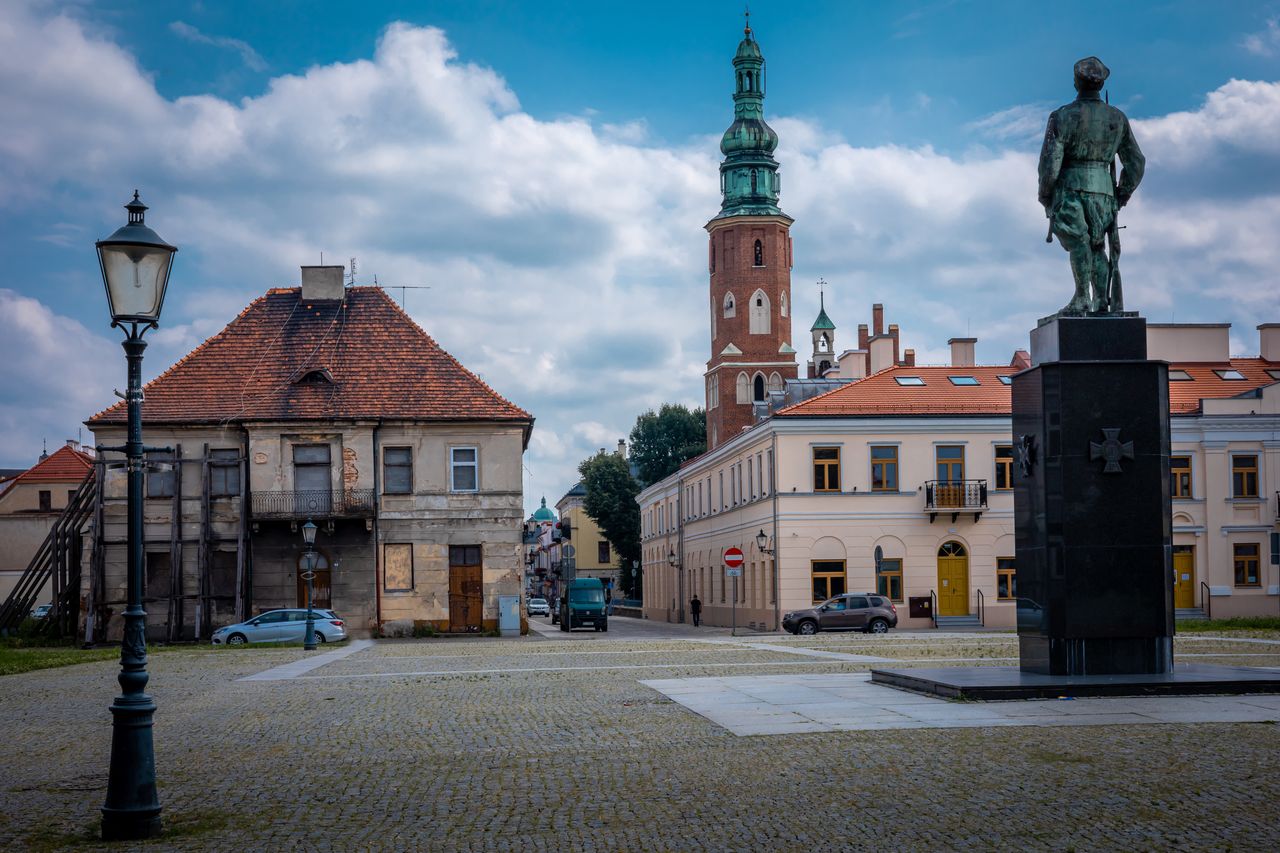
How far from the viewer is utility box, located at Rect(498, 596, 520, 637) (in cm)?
4334

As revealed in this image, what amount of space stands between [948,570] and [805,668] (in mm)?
29744

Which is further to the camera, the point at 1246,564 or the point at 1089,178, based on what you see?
the point at 1246,564

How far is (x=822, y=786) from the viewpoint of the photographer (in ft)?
33.6

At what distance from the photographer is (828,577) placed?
5153 centimetres

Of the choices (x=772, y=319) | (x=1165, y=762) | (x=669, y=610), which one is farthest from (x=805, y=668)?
(x=772, y=319)

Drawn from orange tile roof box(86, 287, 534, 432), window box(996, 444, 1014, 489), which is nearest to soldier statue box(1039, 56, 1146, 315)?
orange tile roof box(86, 287, 534, 432)

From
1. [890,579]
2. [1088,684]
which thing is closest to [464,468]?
[890,579]

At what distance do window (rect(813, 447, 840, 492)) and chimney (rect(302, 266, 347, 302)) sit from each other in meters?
18.0

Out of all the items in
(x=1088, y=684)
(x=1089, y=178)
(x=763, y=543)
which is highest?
(x=1089, y=178)

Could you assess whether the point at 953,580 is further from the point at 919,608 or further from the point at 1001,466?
the point at 1001,466

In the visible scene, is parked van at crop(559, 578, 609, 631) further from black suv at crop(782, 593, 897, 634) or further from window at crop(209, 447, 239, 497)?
window at crop(209, 447, 239, 497)

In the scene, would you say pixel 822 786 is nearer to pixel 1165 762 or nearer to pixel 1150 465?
pixel 1165 762

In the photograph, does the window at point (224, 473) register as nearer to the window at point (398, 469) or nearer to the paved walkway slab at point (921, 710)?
A: the window at point (398, 469)

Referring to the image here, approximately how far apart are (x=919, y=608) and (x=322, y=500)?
2157 centimetres
